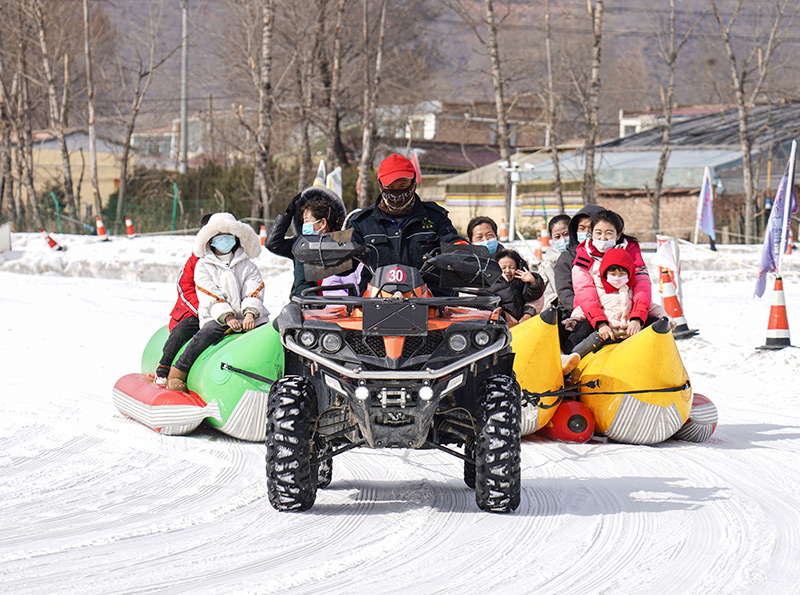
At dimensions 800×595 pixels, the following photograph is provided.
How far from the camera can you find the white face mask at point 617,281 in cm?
789

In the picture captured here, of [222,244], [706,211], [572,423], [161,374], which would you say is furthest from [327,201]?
[706,211]

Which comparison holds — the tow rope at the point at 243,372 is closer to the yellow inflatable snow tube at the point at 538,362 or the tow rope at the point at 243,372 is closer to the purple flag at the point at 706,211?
the yellow inflatable snow tube at the point at 538,362

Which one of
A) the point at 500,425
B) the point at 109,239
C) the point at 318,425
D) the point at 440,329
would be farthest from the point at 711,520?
the point at 109,239

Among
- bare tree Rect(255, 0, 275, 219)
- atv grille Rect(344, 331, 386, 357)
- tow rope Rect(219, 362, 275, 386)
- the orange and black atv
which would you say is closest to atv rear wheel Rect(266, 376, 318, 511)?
the orange and black atv

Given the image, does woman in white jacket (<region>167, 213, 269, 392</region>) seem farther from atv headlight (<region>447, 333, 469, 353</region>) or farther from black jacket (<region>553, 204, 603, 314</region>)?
atv headlight (<region>447, 333, 469, 353</region>)

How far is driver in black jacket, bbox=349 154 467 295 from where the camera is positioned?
566cm

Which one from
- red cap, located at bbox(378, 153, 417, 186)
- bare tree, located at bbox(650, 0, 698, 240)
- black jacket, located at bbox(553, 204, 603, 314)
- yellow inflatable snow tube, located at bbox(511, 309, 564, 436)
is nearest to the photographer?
red cap, located at bbox(378, 153, 417, 186)

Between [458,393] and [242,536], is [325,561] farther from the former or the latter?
[458,393]

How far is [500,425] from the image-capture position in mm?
5129

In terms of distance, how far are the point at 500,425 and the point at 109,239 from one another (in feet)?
71.9

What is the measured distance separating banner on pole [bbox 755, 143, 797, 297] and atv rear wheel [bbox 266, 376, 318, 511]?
893 cm

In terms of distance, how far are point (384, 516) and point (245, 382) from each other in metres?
2.34

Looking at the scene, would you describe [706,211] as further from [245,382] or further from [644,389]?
[245,382]

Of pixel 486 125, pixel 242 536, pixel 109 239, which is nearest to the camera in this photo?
pixel 242 536
